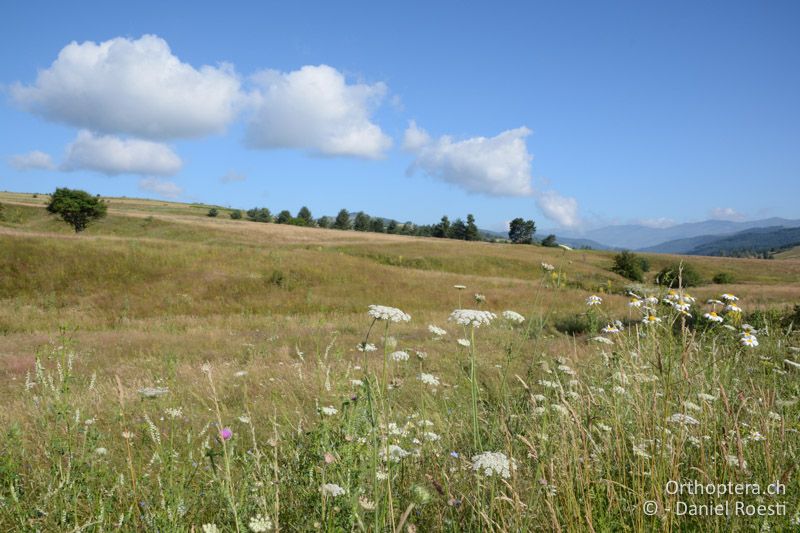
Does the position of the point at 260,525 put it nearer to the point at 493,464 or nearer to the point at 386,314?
the point at 493,464

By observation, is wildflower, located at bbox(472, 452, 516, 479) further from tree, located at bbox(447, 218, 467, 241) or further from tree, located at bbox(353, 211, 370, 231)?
tree, located at bbox(353, 211, 370, 231)

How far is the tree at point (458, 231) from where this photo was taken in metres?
128

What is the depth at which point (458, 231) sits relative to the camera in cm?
12912

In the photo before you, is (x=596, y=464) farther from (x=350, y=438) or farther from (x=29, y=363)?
(x=29, y=363)

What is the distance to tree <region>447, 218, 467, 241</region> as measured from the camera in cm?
12756

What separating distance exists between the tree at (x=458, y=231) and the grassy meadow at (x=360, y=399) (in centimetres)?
8792

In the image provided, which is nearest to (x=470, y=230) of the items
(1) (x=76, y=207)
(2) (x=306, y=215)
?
(2) (x=306, y=215)

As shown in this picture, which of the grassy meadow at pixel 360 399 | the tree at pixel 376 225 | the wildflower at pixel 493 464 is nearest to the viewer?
the wildflower at pixel 493 464

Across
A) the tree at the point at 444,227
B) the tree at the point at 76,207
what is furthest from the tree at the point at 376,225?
the tree at the point at 76,207

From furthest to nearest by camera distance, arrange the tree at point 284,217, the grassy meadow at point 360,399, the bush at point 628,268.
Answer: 1. the tree at point 284,217
2. the bush at point 628,268
3. the grassy meadow at point 360,399

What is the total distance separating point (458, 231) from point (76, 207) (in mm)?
92743

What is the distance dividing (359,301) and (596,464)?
70.0ft

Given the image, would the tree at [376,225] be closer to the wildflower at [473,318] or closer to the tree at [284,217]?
the tree at [284,217]

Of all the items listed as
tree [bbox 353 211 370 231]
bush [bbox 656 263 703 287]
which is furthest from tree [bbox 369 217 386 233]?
bush [bbox 656 263 703 287]
